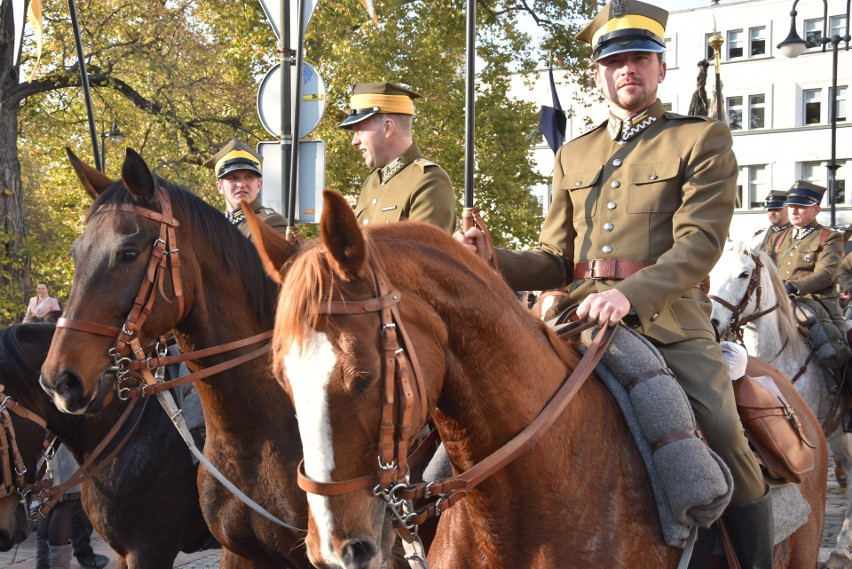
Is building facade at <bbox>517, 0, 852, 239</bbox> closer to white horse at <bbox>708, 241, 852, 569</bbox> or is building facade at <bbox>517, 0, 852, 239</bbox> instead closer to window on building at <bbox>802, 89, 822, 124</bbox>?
window on building at <bbox>802, 89, 822, 124</bbox>

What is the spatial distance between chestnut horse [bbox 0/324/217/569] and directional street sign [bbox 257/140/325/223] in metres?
2.23

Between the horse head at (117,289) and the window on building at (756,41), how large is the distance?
48363 millimetres

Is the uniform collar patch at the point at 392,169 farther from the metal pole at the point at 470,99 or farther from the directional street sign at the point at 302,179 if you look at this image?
the directional street sign at the point at 302,179

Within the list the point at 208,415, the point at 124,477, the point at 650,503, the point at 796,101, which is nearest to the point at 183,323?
the point at 208,415

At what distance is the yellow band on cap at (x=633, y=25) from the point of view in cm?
350

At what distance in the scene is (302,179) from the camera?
7.39 meters

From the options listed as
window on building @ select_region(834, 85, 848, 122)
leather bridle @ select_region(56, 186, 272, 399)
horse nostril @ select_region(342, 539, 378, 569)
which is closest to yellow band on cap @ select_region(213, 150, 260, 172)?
leather bridle @ select_region(56, 186, 272, 399)

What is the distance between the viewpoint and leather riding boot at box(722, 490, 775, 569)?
3346 mm

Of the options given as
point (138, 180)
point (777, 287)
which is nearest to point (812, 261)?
point (777, 287)

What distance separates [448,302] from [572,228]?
4.41ft

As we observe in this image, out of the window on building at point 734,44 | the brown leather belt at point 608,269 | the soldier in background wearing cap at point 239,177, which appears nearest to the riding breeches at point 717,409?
the brown leather belt at point 608,269

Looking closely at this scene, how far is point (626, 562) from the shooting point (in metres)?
2.90

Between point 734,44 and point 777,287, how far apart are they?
4406 cm

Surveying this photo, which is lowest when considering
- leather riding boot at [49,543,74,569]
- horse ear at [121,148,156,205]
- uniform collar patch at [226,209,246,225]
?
leather riding boot at [49,543,74,569]
